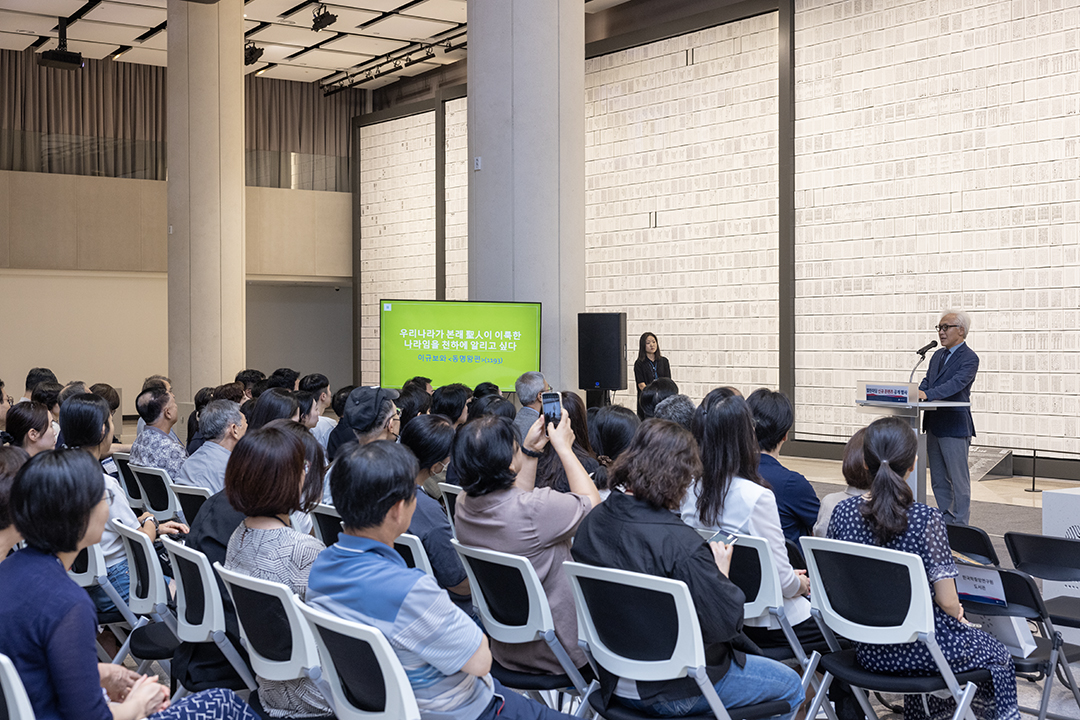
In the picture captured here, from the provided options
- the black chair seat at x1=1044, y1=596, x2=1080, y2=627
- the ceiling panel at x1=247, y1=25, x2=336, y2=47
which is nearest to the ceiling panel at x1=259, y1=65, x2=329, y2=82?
the ceiling panel at x1=247, y1=25, x2=336, y2=47

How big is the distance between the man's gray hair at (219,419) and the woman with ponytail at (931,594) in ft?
8.77

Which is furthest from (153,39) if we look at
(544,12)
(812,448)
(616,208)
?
(812,448)

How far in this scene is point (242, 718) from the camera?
2.43 m

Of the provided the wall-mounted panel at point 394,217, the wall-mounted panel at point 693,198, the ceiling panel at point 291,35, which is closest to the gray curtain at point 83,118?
the ceiling panel at point 291,35

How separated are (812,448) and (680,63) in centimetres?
477

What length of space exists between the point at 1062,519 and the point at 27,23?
1444cm

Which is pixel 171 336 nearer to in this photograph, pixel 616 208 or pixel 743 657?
pixel 616 208

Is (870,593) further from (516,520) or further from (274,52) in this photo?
(274,52)

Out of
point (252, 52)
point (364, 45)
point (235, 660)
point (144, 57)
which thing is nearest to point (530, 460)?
point (235, 660)

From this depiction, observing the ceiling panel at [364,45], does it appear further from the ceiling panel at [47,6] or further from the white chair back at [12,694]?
the white chair back at [12,694]

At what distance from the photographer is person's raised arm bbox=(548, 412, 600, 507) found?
3.47 m

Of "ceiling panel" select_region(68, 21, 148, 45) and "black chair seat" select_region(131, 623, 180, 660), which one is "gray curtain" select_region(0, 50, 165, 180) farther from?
"black chair seat" select_region(131, 623, 180, 660)

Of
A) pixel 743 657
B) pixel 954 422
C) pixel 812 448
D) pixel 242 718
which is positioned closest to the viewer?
pixel 242 718

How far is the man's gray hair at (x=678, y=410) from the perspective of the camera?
13.5 ft
